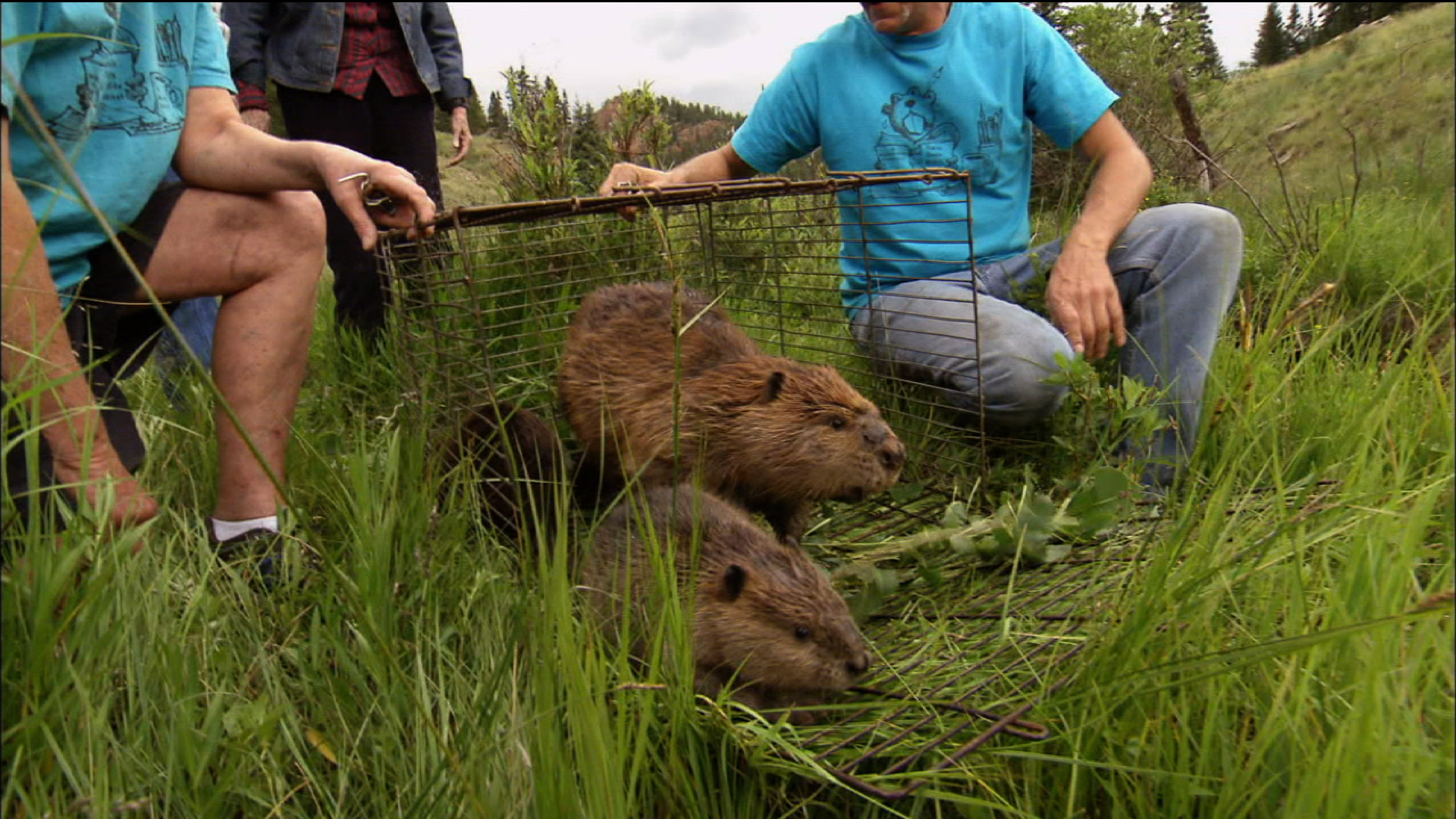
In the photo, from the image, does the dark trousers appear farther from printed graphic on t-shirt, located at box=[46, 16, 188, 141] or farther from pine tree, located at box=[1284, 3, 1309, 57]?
pine tree, located at box=[1284, 3, 1309, 57]

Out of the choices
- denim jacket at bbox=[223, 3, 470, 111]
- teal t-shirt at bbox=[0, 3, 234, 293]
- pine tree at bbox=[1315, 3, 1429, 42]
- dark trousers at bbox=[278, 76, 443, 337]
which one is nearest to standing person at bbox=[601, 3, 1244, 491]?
teal t-shirt at bbox=[0, 3, 234, 293]

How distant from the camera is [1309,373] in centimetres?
273

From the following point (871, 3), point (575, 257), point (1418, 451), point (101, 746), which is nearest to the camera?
point (101, 746)

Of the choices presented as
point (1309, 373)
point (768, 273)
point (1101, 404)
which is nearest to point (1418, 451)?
point (1309, 373)

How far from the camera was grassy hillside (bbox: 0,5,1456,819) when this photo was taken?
4.13ft

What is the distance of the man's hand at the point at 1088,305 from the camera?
279 centimetres

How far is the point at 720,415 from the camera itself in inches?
110

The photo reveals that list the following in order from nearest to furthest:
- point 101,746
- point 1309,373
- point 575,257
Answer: point 101,746, point 1309,373, point 575,257

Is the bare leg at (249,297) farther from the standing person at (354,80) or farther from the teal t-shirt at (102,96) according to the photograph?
the standing person at (354,80)

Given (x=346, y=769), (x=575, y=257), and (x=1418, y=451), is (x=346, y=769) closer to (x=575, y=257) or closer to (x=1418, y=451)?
(x=1418, y=451)

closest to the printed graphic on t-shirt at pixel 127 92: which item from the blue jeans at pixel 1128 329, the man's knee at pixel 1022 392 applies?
the blue jeans at pixel 1128 329

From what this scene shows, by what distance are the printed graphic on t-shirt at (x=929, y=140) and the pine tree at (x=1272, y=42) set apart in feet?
4.71

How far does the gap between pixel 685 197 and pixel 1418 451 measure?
6.12 feet

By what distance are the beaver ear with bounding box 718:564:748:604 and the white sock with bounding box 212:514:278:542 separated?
3.66ft
